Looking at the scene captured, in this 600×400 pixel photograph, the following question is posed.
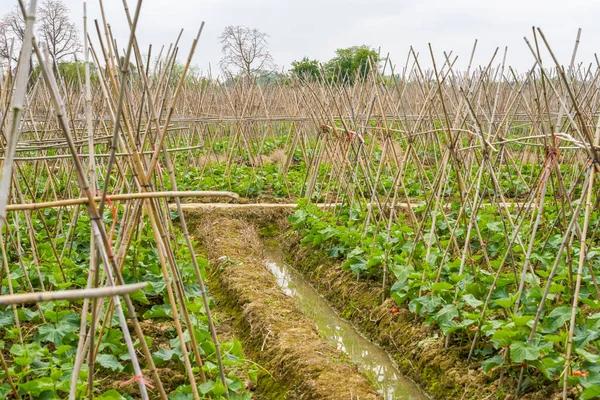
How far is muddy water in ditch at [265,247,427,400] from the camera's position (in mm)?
4070

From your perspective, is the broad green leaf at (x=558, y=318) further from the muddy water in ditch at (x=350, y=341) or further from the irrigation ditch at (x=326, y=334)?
the muddy water in ditch at (x=350, y=341)

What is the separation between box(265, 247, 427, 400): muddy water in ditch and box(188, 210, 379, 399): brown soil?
0.32 m

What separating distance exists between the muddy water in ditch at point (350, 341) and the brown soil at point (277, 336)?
32 centimetres

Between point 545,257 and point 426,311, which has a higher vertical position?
point 545,257

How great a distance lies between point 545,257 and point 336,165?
2.79 metres

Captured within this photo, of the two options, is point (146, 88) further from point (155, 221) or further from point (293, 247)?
point (293, 247)

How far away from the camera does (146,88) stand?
8.29 feet

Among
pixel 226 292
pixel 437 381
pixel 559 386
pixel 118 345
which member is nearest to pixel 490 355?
pixel 437 381

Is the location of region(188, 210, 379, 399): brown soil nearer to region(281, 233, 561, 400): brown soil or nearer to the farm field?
the farm field

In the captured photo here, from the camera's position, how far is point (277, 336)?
14.0 feet

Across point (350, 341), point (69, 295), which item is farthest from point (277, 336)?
point (69, 295)

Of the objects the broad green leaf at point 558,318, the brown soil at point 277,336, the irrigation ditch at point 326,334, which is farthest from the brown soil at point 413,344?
the brown soil at point 277,336

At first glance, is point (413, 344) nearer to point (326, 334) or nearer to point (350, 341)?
point (350, 341)

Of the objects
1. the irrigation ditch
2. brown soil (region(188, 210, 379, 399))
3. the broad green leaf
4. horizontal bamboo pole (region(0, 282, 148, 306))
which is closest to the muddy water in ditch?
the irrigation ditch
